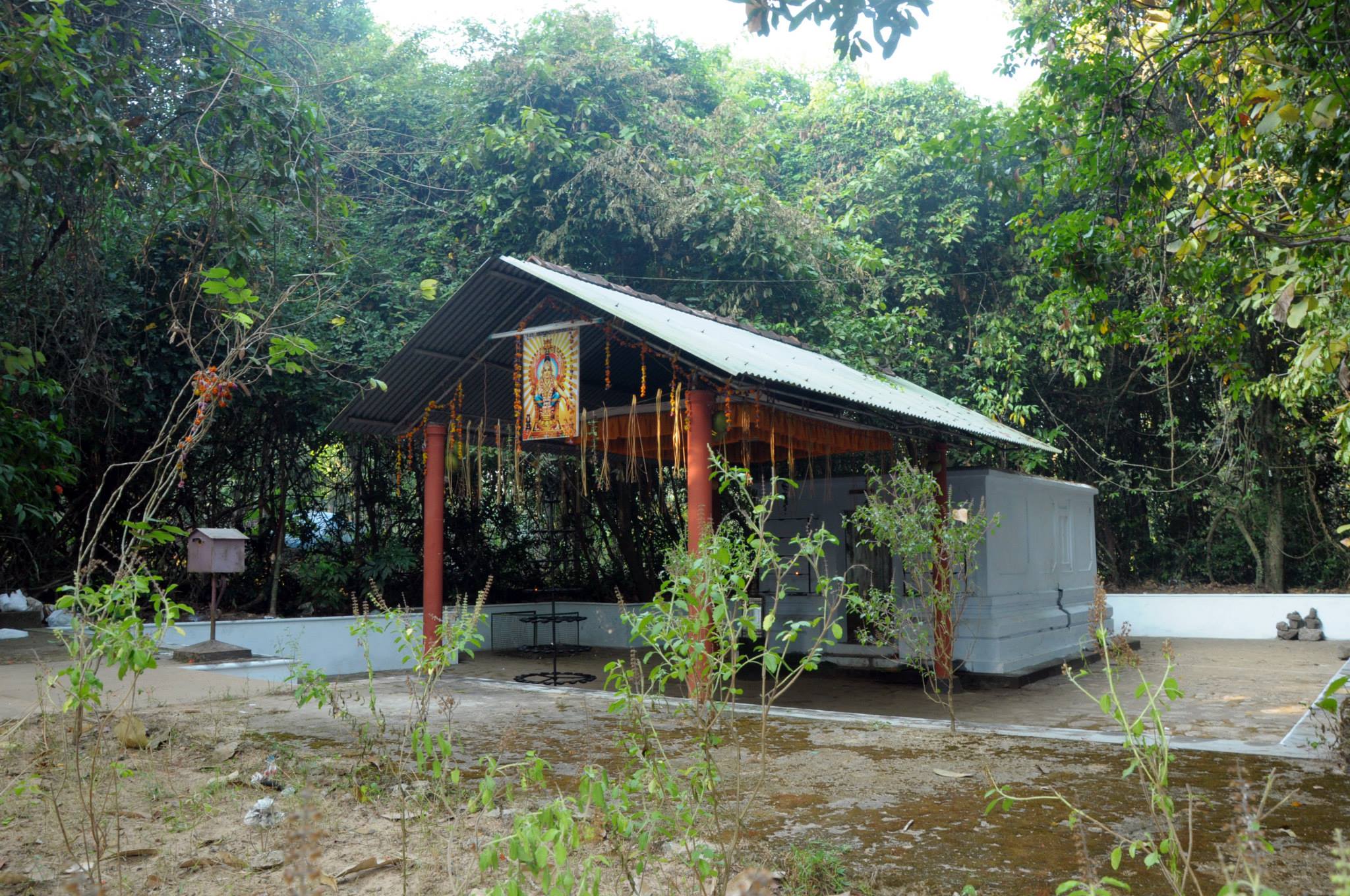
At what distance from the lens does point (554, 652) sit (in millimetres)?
9422

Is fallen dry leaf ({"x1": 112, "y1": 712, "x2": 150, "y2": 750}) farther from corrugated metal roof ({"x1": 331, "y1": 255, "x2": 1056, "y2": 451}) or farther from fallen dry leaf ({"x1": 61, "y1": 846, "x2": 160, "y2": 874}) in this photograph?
corrugated metal roof ({"x1": 331, "y1": 255, "x2": 1056, "y2": 451})

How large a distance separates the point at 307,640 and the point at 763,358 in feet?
19.5

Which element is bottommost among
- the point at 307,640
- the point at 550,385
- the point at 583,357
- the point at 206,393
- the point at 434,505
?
the point at 307,640

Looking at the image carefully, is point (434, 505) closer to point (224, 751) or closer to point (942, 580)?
point (224, 751)

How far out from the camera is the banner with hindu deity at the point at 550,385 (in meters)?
8.25

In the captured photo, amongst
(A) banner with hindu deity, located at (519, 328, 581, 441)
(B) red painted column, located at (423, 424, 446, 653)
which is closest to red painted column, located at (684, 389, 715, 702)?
(A) banner with hindu deity, located at (519, 328, 581, 441)

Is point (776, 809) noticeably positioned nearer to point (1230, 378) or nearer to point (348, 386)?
point (1230, 378)

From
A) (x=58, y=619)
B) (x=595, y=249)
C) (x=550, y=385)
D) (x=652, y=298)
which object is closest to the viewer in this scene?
(x=550, y=385)

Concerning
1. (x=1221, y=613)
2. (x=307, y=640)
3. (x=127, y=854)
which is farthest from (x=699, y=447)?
(x=1221, y=613)

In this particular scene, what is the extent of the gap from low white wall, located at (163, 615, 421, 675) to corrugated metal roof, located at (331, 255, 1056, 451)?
2.40 m

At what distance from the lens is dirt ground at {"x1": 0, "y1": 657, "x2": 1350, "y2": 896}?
136 inches

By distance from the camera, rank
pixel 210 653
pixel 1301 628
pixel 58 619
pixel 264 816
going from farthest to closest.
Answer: pixel 1301 628 → pixel 58 619 → pixel 210 653 → pixel 264 816

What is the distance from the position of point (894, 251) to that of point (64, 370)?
11170 mm

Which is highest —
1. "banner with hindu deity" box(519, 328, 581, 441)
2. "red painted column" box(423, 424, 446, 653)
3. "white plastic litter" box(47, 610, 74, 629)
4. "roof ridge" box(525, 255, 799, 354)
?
"roof ridge" box(525, 255, 799, 354)
